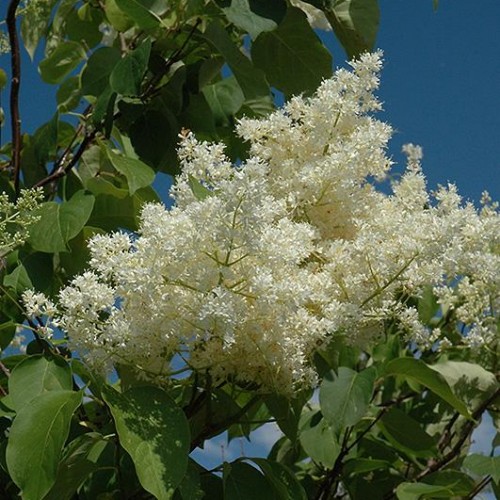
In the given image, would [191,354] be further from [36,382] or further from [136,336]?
[36,382]

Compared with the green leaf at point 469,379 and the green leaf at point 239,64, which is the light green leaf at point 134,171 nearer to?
the green leaf at point 239,64

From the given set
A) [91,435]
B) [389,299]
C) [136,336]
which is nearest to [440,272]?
[389,299]

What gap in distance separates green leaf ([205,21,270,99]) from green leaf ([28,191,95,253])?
342 millimetres

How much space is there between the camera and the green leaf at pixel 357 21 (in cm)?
180

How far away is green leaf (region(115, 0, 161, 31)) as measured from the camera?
5.37 ft

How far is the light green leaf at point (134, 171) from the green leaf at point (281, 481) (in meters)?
0.53

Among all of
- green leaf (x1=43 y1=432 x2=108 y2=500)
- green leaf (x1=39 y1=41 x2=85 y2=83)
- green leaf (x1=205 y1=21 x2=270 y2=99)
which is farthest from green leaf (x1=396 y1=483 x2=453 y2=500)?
green leaf (x1=39 y1=41 x2=85 y2=83)

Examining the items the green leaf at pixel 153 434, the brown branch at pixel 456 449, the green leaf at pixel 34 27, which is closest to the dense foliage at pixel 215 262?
the green leaf at pixel 153 434

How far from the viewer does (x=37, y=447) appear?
46.6 inches

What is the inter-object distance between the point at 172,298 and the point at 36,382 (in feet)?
1.15

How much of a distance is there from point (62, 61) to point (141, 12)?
1.68 feet

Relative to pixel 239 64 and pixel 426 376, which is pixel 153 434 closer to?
pixel 426 376

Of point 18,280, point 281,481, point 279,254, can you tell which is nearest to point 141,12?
point 18,280

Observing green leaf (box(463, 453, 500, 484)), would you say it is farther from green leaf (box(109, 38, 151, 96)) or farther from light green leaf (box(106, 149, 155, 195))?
green leaf (box(109, 38, 151, 96))
